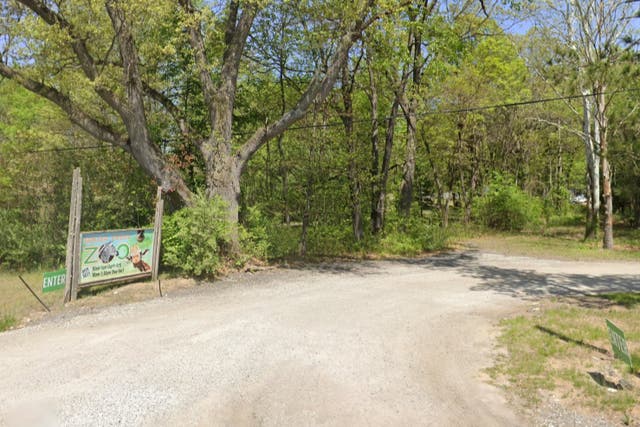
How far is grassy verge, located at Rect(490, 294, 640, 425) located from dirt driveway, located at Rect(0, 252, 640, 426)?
323 millimetres

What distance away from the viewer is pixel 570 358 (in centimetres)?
557

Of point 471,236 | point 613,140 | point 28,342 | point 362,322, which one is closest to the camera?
point 28,342

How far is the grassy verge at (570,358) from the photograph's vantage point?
4457mm

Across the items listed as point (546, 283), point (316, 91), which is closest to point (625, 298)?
point (546, 283)

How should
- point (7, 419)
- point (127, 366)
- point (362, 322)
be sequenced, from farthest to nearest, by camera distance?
point (362, 322), point (127, 366), point (7, 419)

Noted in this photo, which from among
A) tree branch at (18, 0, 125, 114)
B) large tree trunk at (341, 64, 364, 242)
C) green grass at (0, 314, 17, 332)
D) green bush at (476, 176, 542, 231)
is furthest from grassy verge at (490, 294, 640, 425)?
green bush at (476, 176, 542, 231)

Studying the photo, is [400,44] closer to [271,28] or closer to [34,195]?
[271,28]

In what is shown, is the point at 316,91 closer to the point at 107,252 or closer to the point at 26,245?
the point at 107,252

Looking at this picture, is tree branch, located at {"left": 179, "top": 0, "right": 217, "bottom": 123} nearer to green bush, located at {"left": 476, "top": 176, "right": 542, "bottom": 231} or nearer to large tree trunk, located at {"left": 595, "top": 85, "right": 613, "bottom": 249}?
large tree trunk, located at {"left": 595, "top": 85, "right": 613, "bottom": 249}

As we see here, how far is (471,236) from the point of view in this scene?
2188 cm

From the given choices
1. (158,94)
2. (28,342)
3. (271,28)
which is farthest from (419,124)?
(28,342)

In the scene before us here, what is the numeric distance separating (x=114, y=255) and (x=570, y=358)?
8.04m

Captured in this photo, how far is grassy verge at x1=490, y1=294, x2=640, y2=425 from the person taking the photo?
14.6 ft

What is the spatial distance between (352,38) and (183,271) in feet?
24.2
